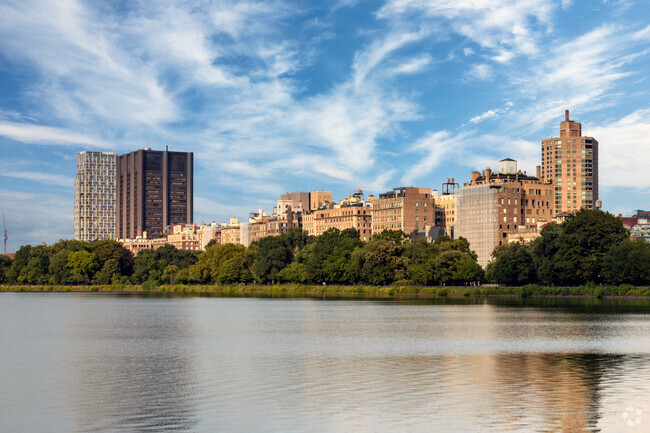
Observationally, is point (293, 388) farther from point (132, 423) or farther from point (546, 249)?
point (546, 249)

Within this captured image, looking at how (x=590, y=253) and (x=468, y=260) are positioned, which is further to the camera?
(x=468, y=260)

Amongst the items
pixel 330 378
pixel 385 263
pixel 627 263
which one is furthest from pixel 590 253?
pixel 330 378

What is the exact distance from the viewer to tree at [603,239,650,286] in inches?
4626

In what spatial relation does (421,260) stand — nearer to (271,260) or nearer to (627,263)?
(627,263)

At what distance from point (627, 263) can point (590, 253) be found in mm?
7891

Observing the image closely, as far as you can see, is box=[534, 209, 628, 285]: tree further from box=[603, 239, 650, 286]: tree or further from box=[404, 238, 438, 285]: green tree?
box=[404, 238, 438, 285]: green tree

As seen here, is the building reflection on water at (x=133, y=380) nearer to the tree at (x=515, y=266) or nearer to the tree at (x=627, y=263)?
the tree at (x=627, y=263)

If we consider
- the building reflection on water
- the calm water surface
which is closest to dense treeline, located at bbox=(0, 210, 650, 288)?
the calm water surface

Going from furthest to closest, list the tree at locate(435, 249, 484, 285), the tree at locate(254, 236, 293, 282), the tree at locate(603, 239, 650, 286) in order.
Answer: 1. the tree at locate(254, 236, 293, 282)
2. the tree at locate(435, 249, 484, 285)
3. the tree at locate(603, 239, 650, 286)

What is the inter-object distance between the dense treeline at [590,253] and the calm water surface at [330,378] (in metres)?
47.4

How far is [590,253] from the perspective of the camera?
125 meters

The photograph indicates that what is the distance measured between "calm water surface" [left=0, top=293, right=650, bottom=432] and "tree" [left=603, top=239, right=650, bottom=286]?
46535 millimetres

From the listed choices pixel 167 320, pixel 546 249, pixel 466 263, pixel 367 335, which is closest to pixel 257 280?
pixel 466 263

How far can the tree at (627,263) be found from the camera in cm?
11750
